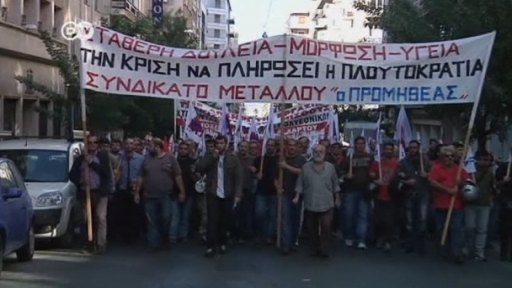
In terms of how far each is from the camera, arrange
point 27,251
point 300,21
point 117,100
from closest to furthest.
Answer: point 27,251
point 117,100
point 300,21

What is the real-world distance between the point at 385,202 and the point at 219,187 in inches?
113

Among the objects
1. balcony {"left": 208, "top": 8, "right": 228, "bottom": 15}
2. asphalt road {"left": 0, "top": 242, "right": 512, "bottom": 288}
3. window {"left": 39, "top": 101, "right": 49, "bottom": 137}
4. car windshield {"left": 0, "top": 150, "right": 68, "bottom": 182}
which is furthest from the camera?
balcony {"left": 208, "top": 8, "right": 228, "bottom": 15}

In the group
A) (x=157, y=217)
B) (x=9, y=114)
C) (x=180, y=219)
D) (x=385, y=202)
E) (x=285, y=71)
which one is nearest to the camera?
(x=157, y=217)

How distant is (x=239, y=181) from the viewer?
50.7 feet

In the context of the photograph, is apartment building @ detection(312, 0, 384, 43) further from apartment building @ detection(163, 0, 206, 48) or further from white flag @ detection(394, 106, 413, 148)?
white flag @ detection(394, 106, 413, 148)

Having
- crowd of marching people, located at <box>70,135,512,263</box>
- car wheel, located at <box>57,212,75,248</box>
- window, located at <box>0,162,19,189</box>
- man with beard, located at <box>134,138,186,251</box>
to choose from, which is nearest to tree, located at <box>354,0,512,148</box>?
crowd of marching people, located at <box>70,135,512,263</box>

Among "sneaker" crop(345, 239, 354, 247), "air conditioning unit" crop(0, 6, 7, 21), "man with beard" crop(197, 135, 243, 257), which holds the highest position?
"air conditioning unit" crop(0, 6, 7, 21)

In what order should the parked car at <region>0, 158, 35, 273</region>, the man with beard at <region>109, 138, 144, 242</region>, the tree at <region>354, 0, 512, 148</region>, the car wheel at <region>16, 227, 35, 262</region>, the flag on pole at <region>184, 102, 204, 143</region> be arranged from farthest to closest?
the flag on pole at <region>184, 102, 204, 143</region> < the tree at <region>354, 0, 512, 148</region> < the man with beard at <region>109, 138, 144, 242</region> < the car wheel at <region>16, 227, 35, 262</region> < the parked car at <region>0, 158, 35, 273</region>

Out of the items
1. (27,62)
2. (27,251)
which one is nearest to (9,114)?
(27,62)

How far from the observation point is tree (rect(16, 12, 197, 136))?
2766 centimetres

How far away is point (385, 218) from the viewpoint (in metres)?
16.5

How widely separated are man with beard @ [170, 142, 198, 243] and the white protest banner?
47.1 inches

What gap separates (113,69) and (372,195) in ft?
14.9

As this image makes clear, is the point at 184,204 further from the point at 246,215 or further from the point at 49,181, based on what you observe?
the point at 49,181
